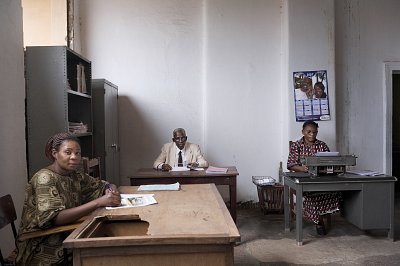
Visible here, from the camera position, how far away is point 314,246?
13.7 ft

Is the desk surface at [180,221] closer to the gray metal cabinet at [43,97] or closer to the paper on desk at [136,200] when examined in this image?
the paper on desk at [136,200]

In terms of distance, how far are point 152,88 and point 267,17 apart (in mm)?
2137

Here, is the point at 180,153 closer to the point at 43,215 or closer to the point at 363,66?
the point at 43,215

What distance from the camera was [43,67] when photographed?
3760 millimetres

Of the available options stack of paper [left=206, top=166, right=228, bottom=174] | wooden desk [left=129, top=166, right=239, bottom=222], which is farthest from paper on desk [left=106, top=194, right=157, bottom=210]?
stack of paper [left=206, top=166, right=228, bottom=174]

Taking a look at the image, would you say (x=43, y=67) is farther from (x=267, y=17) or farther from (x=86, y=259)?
(x=267, y=17)

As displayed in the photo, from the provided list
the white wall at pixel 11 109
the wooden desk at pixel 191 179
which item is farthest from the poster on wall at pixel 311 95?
the white wall at pixel 11 109

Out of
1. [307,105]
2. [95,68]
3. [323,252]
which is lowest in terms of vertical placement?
[323,252]

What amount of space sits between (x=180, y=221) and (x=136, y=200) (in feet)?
2.23

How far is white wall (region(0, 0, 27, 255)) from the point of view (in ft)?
10.9

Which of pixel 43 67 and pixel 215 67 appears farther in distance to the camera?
pixel 215 67

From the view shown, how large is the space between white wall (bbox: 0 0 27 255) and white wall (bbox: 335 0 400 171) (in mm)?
4722

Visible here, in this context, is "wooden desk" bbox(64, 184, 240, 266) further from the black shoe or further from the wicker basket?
the wicker basket

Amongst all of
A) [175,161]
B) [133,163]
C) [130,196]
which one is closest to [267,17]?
[175,161]
